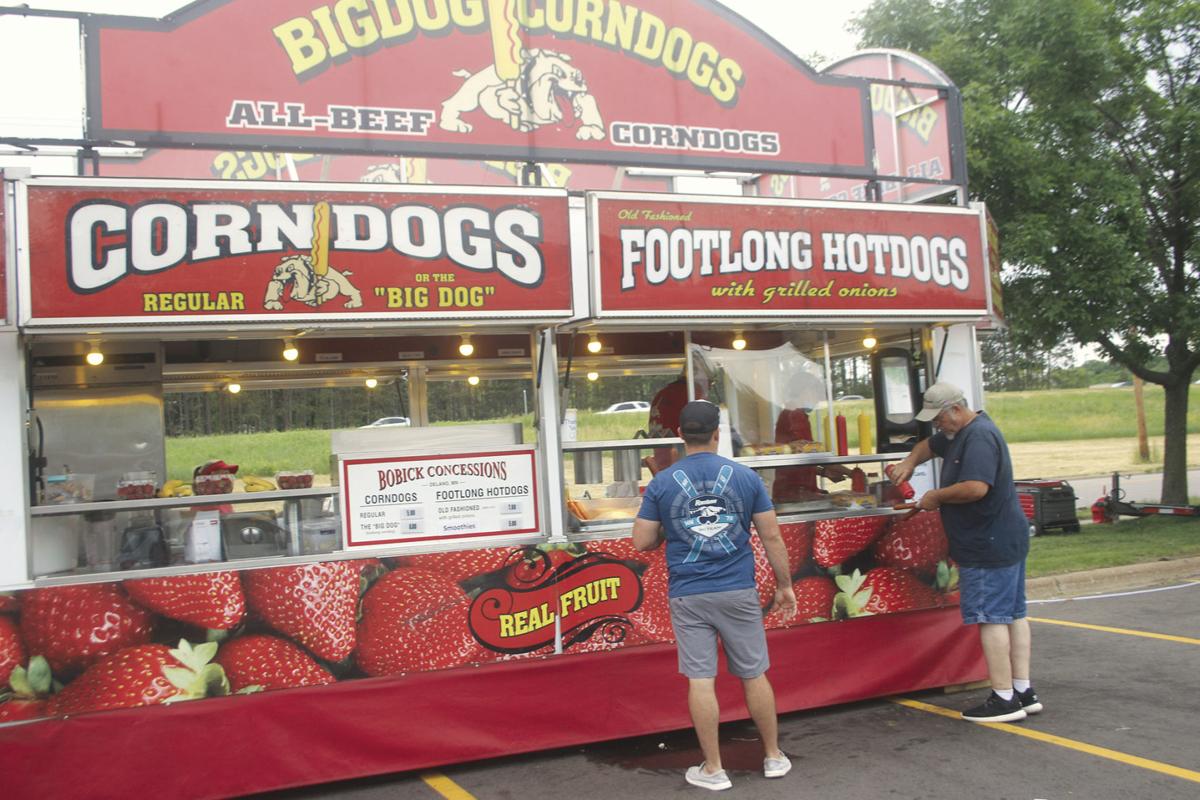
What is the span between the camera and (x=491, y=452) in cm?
573

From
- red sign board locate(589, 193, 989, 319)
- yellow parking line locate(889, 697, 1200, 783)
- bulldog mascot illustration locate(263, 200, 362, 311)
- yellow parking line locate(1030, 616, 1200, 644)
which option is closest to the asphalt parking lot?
yellow parking line locate(889, 697, 1200, 783)

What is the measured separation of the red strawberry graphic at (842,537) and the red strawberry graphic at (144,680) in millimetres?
3419

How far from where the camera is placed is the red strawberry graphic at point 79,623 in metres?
4.72

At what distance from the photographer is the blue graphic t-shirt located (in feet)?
16.0

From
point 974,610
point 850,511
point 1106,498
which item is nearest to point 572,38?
point 850,511

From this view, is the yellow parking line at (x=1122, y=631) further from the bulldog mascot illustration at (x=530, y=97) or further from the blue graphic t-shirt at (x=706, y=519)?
the bulldog mascot illustration at (x=530, y=97)

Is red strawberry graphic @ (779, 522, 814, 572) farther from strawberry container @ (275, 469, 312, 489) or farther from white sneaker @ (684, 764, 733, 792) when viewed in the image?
strawberry container @ (275, 469, 312, 489)

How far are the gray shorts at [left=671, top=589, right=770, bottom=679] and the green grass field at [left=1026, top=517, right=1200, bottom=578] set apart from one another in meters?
7.32

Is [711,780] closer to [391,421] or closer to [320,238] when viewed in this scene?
[320,238]

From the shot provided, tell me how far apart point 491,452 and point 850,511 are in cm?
234

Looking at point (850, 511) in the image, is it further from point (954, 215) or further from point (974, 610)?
point (954, 215)

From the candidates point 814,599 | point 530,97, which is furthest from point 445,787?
point 530,97

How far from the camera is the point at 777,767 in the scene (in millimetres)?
5016

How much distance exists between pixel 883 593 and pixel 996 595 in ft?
2.64
